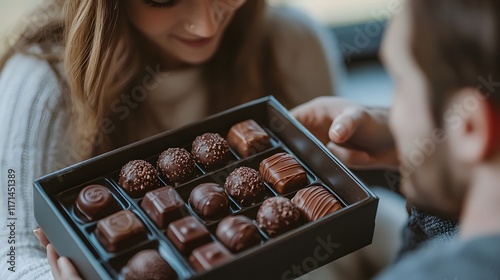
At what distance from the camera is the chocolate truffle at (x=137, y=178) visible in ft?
3.02

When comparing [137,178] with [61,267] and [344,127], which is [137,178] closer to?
[61,267]

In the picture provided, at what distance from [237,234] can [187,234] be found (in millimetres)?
61

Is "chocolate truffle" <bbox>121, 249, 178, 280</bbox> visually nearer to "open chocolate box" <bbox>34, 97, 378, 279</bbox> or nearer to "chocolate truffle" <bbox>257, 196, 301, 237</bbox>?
"open chocolate box" <bbox>34, 97, 378, 279</bbox>

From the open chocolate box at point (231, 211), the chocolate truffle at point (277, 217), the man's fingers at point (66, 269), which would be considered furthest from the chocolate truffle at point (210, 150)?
the man's fingers at point (66, 269)

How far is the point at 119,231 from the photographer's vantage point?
2.79 ft

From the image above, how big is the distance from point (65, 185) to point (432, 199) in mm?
470

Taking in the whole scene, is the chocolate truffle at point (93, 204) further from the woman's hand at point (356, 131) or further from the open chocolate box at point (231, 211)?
the woman's hand at point (356, 131)

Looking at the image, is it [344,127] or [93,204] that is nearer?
[93,204]

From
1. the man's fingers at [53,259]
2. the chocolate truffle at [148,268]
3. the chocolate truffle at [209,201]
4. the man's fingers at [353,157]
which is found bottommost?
the man's fingers at [53,259]

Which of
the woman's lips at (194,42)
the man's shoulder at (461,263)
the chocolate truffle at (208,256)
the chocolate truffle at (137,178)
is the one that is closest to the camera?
the man's shoulder at (461,263)

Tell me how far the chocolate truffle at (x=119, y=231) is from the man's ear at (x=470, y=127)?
0.40 m

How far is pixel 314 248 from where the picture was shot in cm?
87

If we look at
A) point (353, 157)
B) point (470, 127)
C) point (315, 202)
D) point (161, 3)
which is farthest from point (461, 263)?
point (161, 3)

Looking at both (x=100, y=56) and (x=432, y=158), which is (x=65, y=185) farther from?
(x=432, y=158)
